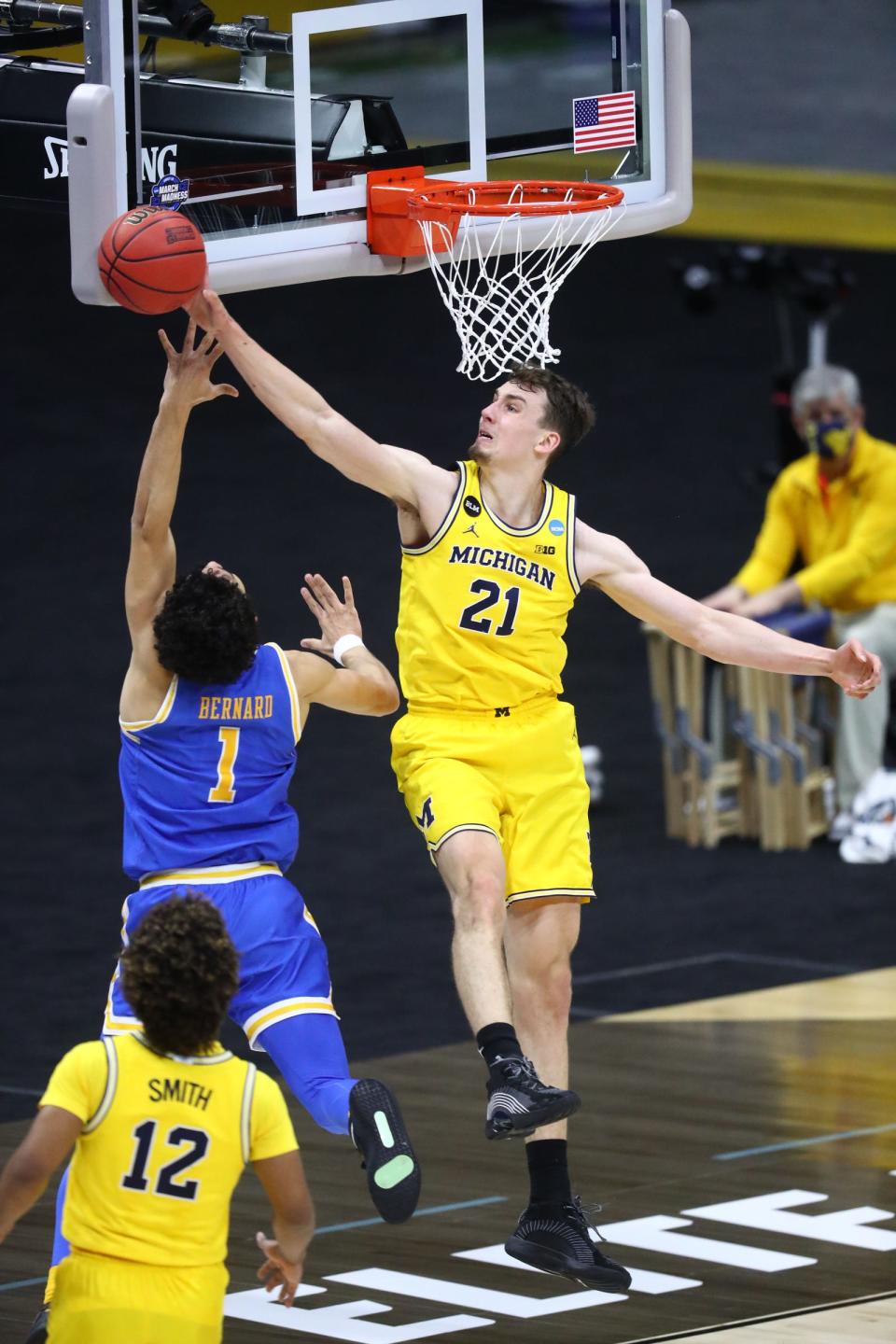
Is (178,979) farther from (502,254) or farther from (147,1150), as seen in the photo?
(502,254)

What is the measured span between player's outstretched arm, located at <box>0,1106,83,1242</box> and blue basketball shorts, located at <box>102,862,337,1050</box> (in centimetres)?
143

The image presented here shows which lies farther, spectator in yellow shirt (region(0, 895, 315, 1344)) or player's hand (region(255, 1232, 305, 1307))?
player's hand (region(255, 1232, 305, 1307))

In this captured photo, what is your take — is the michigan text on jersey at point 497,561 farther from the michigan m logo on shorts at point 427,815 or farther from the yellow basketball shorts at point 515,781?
the michigan m logo on shorts at point 427,815

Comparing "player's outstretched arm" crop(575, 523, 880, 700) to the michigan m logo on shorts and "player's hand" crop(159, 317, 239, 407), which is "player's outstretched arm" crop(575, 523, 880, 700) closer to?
the michigan m logo on shorts

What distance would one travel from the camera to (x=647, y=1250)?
6.62 metres

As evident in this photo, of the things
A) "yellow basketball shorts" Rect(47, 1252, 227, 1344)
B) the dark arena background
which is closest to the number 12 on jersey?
the dark arena background

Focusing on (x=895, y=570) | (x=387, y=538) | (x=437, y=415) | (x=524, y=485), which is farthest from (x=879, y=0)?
(x=524, y=485)

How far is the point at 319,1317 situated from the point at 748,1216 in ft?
4.79

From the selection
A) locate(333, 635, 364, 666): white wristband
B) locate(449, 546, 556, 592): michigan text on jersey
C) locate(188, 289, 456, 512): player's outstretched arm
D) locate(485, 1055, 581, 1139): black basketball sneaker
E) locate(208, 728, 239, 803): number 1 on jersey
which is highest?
locate(188, 289, 456, 512): player's outstretched arm

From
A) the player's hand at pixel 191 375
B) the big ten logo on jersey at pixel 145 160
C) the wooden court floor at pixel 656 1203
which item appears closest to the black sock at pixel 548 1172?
the wooden court floor at pixel 656 1203

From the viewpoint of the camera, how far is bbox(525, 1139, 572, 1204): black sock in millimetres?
6012

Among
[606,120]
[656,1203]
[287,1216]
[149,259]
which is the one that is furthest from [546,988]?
[606,120]

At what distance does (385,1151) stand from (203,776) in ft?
3.48

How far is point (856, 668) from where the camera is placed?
632 cm
